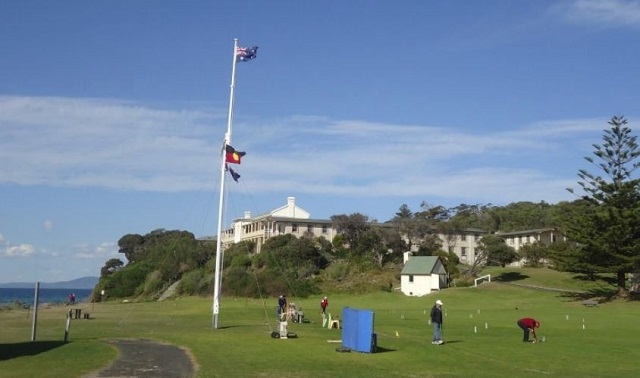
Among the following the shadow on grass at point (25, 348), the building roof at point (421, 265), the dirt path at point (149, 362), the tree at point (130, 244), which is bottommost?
the shadow on grass at point (25, 348)

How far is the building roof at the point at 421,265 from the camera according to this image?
83062 mm

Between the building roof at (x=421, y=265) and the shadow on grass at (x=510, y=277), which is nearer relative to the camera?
the building roof at (x=421, y=265)

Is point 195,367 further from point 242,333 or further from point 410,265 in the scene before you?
point 410,265

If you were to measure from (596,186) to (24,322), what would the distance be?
5590 cm

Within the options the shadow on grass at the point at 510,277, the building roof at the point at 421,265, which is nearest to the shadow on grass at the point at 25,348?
the building roof at the point at 421,265

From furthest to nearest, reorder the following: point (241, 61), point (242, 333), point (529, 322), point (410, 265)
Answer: point (410, 265) → point (241, 61) → point (242, 333) → point (529, 322)

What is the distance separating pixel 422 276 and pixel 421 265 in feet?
5.86

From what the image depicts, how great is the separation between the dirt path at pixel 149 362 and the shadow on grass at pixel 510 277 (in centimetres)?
7196

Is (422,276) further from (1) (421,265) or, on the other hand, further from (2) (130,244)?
(2) (130,244)

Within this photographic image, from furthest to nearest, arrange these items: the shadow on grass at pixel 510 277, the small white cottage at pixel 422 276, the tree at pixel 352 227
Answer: the tree at pixel 352 227 → the shadow on grass at pixel 510 277 → the small white cottage at pixel 422 276

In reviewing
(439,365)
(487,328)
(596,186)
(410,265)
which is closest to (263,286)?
(410,265)

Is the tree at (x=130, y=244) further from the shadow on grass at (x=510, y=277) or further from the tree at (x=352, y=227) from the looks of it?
the shadow on grass at (x=510, y=277)

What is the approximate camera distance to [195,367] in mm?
18875

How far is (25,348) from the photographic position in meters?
23.2
